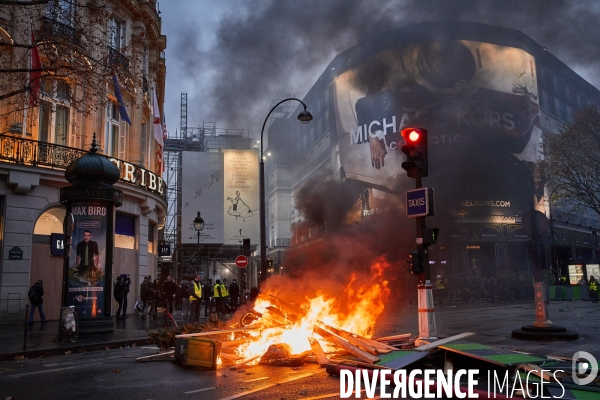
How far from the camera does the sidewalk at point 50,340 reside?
390 inches

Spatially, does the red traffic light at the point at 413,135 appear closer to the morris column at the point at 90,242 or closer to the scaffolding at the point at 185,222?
the morris column at the point at 90,242

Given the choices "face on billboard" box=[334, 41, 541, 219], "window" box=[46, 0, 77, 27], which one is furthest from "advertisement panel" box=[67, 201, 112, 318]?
"face on billboard" box=[334, 41, 541, 219]

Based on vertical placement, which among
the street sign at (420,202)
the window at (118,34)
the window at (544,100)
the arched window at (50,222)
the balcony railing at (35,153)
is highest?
the window at (544,100)

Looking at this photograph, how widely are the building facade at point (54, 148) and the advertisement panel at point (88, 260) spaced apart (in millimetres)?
2737

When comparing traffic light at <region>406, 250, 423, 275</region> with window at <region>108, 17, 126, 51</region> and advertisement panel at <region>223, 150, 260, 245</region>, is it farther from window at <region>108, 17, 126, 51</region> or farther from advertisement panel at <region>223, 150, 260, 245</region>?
advertisement panel at <region>223, 150, 260, 245</region>

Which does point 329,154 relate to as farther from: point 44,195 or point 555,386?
point 555,386

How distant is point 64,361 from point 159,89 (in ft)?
76.3

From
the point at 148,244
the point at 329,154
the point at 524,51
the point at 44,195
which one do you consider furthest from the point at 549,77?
the point at 44,195

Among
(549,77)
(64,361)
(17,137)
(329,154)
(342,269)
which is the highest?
(549,77)

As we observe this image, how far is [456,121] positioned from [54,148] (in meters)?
30.5

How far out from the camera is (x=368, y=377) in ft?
21.7

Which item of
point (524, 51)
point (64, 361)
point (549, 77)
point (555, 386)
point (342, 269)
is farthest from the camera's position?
point (549, 77)

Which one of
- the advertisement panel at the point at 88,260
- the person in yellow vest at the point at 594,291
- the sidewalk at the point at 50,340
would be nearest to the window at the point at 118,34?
the advertisement panel at the point at 88,260

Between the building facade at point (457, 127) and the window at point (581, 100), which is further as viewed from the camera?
the window at point (581, 100)
